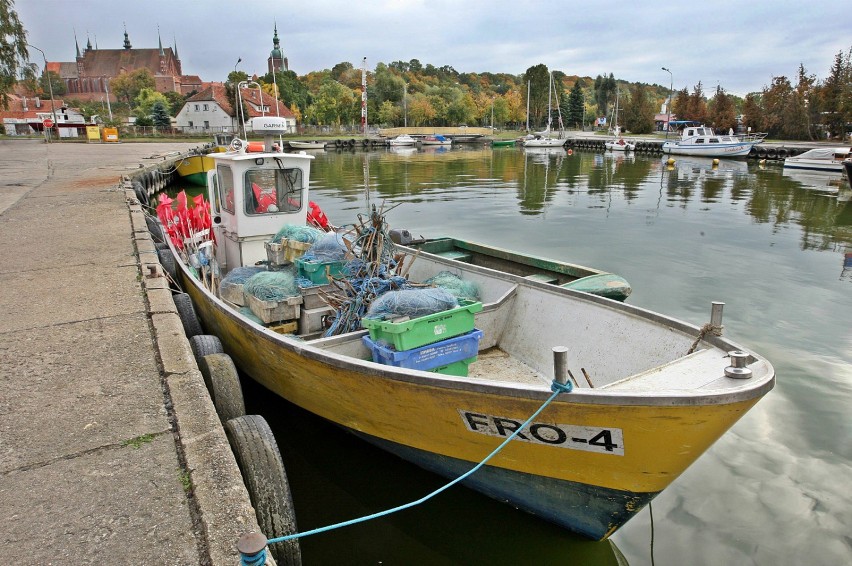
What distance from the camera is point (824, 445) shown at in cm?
574

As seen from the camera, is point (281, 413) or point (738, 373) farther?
point (281, 413)

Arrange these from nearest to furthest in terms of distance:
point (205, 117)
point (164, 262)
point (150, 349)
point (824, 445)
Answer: point (150, 349)
point (824, 445)
point (164, 262)
point (205, 117)

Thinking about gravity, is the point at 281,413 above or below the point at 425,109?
below

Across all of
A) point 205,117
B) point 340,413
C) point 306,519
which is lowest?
point 306,519

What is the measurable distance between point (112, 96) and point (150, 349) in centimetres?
14075

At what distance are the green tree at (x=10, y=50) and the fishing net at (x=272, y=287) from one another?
54.3 meters

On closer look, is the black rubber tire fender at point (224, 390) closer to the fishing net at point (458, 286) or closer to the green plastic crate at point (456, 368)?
the green plastic crate at point (456, 368)

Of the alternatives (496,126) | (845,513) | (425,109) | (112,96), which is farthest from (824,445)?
→ (112,96)

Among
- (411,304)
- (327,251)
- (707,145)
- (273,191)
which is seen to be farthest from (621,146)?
(411,304)

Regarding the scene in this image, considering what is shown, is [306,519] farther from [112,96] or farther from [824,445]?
[112,96]

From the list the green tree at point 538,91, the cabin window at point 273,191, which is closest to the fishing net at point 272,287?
the cabin window at point 273,191

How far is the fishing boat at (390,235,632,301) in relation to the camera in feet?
22.7

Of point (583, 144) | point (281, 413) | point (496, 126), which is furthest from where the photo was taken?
point (496, 126)

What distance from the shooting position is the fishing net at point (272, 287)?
6242 mm
